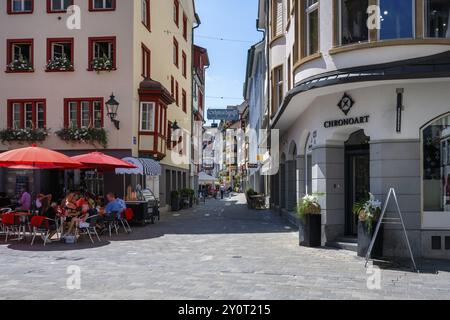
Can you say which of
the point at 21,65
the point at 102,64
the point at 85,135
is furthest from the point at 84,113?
the point at 21,65

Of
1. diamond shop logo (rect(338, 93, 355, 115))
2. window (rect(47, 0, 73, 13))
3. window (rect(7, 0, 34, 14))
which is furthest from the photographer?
window (rect(7, 0, 34, 14))

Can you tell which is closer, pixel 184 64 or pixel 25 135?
pixel 25 135

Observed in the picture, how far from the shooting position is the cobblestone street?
790 centimetres

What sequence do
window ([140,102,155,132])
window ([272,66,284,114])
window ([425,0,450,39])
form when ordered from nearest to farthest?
1. window ([425,0,450,39])
2. window ([272,66,284,114])
3. window ([140,102,155,132])

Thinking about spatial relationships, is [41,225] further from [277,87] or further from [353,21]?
Result: [277,87]

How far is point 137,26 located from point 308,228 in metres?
13.9

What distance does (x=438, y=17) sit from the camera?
11.5m

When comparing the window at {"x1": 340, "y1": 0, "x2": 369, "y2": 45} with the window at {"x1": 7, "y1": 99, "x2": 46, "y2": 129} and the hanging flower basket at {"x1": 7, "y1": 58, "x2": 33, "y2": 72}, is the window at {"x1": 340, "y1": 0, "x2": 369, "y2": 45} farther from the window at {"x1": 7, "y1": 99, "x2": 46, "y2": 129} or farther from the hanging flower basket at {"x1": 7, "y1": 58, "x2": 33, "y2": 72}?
the hanging flower basket at {"x1": 7, "y1": 58, "x2": 33, "y2": 72}

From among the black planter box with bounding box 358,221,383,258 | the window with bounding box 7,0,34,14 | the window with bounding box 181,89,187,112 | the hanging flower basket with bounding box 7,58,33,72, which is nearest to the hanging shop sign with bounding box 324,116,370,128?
the black planter box with bounding box 358,221,383,258

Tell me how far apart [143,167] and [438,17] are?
12881 millimetres

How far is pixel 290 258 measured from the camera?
11398 mm

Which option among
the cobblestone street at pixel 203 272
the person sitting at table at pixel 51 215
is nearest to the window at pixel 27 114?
the person sitting at table at pixel 51 215

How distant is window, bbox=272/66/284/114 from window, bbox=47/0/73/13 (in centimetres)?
962

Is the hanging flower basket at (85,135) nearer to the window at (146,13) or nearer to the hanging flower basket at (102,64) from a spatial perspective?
the hanging flower basket at (102,64)
